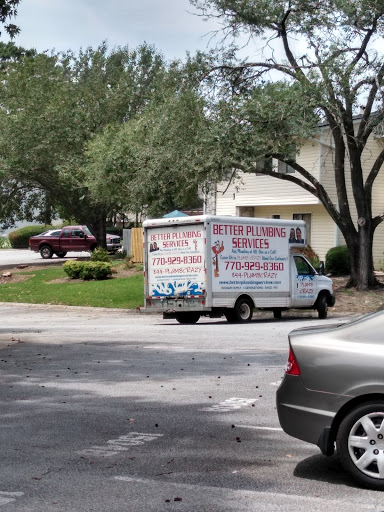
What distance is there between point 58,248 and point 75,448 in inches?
1792

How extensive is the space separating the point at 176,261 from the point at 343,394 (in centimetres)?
1618

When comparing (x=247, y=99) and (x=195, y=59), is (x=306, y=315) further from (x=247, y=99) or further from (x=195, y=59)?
(x=195, y=59)

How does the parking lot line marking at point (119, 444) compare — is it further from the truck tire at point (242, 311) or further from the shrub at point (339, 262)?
the shrub at point (339, 262)

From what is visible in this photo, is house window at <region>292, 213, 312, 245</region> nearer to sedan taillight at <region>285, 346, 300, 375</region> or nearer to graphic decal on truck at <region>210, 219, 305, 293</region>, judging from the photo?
graphic decal on truck at <region>210, 219, 305, 293</region>

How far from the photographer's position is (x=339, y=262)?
35.7 meters

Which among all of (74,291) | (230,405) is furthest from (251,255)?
(230,405)

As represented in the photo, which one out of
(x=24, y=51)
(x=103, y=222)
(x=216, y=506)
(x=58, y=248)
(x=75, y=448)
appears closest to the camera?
(x=216, y=506)

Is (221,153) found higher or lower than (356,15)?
lower

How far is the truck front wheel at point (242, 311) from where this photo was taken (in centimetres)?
2276

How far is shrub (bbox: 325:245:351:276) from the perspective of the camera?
117 ft

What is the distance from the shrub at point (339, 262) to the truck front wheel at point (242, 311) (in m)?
13.2

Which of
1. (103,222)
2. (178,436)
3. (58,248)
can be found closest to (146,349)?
(178,436)

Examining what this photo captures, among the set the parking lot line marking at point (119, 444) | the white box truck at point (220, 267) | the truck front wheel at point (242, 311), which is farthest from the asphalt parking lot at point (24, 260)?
the parking lot line marking at point (119, 444)

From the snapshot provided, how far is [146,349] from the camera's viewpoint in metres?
15.8
